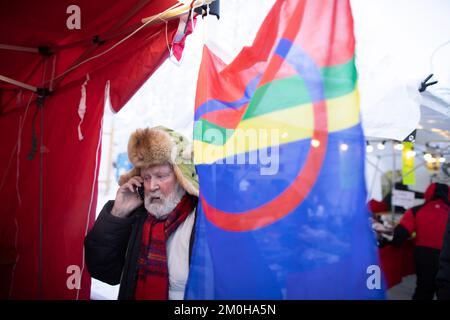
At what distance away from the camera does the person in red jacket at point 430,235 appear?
3662 millimetres

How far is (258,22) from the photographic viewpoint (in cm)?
159

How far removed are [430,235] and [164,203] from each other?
12.5ft

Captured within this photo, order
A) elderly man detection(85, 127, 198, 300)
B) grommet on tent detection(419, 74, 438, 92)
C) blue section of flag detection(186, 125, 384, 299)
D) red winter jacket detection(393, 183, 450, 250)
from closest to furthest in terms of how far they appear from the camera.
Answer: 1. blue section of flag detection(186, 125, 384, 299)
2. elderly man detection(85, 127, 198, 300)
3. grommet on tent detection(419, 74, 438, 92)
4. red winter jacket detection(393, 183, 450, 250)

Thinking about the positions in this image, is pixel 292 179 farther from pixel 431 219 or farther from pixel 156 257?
pixel 431 219

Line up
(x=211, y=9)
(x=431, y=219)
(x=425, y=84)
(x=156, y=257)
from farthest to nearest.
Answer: (x=431, y=219) < (x=425, y=84) < (x=156, y=257) < (x=211, y=9)

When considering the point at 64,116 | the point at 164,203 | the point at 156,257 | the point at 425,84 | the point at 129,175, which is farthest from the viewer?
the point at 64,116

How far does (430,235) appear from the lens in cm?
375

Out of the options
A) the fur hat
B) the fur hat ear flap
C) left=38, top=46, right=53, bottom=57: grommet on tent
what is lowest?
the fur hat ear flap

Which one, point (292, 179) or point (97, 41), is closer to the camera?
point (292, 179)

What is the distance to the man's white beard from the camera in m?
1.70

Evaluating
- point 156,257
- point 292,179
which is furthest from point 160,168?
point 292,179

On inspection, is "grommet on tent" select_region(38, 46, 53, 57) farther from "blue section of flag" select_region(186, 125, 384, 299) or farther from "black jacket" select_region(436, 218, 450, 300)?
"black jacket" select_region(436, 218, 450, 300)

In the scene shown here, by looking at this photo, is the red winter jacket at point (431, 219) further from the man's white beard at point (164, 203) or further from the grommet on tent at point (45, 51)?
the grommet on tent at point (45, 51)

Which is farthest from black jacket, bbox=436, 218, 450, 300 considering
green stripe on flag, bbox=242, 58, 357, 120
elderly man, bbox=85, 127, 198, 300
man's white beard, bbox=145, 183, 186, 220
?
man's white beard, bbox=145, 183, 186, 220
